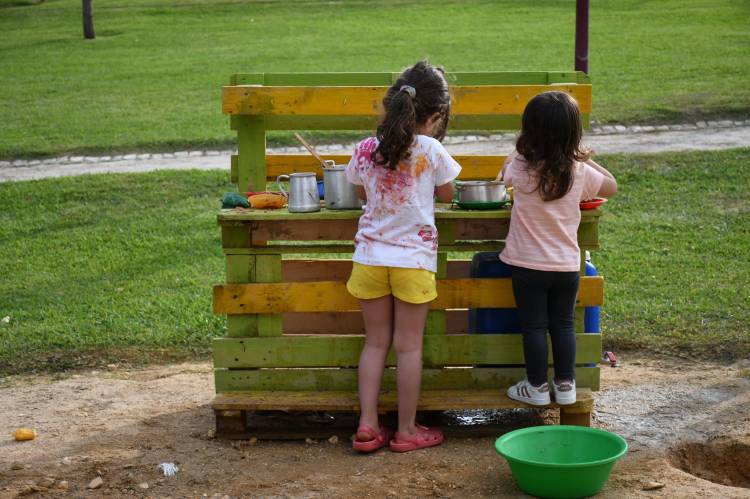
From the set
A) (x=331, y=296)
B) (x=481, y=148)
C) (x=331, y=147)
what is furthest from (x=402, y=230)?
(x=331, y=147)

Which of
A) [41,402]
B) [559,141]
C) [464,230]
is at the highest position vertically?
[559,141]

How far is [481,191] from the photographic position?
4.68 m

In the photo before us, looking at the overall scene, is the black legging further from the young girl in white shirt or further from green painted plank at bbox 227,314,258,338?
green painted plank at bbox 227,314,258,338

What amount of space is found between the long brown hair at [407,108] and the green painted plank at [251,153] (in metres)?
0.80

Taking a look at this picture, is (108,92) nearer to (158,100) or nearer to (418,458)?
(158,100)

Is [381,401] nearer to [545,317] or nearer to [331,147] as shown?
[545,317]

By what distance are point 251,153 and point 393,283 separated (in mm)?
1044

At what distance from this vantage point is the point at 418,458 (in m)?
4.53

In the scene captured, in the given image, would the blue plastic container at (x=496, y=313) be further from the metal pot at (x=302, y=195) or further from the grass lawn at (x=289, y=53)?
the grass lawn at (x=289, y=53)

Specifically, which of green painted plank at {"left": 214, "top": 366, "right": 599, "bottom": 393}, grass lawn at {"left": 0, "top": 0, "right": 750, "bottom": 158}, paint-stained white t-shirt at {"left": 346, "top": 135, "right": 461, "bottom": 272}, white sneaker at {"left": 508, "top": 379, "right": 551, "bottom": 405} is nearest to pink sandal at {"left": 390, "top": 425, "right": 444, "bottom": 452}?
green painted plank at {"left": 214, "top": 366, "right": 599, "bottom": 393}

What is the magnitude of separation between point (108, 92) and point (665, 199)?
11.5 meters

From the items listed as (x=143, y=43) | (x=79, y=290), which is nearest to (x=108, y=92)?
(x=143, y=43)

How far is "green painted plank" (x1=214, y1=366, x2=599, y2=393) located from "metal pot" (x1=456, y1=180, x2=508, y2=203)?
0.79 meters

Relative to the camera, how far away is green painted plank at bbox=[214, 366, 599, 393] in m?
4.89
